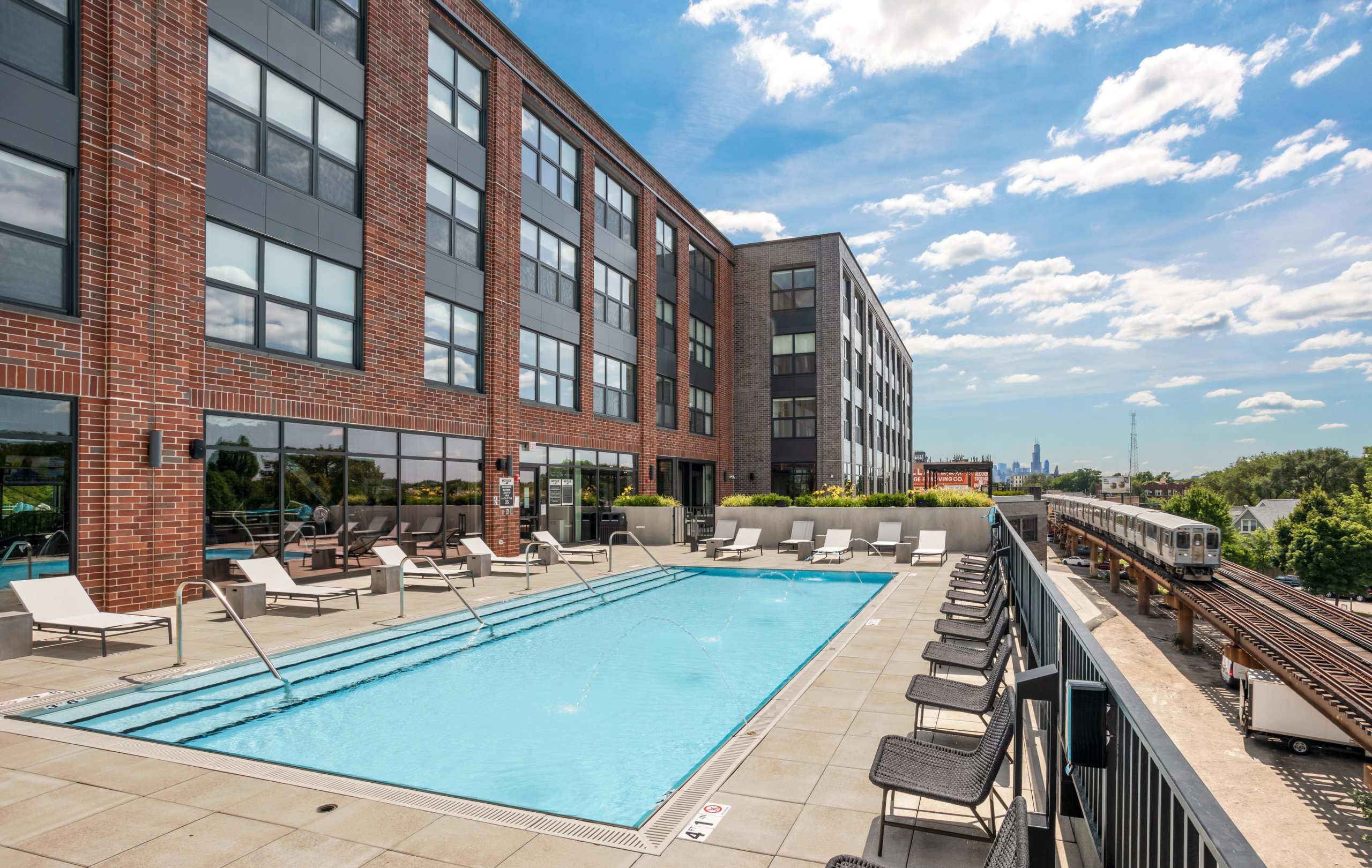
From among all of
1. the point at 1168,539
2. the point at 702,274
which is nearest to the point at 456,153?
the point at 702,274

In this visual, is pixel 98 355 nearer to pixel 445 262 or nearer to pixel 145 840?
pixel 445 262

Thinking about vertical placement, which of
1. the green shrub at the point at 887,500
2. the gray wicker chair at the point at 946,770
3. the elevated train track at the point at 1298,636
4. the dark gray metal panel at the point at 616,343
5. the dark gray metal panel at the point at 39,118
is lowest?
the elevated train track at the point at 1298,636

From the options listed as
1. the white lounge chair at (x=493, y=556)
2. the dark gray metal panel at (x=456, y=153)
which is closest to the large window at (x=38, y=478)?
the white lounge chair at (x=493, y=556)

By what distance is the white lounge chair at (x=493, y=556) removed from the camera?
51.5 feet

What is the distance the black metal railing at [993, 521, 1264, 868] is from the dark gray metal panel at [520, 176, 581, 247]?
1786 cm

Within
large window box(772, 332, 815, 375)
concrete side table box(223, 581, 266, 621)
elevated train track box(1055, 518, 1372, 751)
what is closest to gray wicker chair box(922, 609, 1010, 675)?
concrete side table box(223, 581, 266, 621)

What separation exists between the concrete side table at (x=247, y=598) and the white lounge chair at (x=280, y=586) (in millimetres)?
268

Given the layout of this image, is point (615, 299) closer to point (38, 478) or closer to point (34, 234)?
point (34, 234)

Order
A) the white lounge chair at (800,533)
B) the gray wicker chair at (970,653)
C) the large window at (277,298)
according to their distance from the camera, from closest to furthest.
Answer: the gray wicker chair at (970,653) < the large window at (277,298) < the white lounge chair at (800,533)

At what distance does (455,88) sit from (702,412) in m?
16.9

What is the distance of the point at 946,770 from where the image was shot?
3812 millimetres

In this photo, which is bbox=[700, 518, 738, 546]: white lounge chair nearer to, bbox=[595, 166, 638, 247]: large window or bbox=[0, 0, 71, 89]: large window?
bbox=[595, 166, 638, 247]: large window

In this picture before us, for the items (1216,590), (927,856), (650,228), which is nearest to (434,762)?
(927,856)

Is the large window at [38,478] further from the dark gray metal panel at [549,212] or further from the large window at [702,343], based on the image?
the large window at [702,343]
